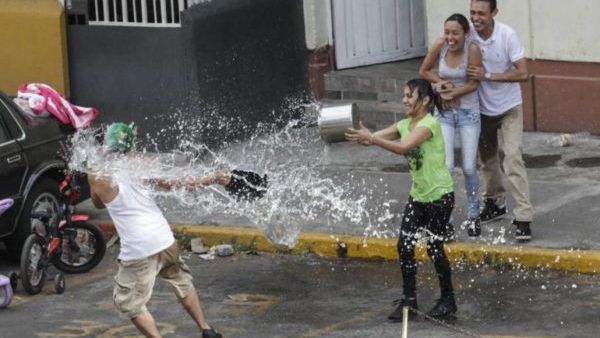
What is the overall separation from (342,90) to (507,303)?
6174mm

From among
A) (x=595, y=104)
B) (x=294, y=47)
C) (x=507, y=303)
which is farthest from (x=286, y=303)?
(x=294, y=47)

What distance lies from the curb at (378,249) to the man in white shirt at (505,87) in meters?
0.29

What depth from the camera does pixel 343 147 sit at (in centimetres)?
1523

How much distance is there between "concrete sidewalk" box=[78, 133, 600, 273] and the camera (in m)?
11.3

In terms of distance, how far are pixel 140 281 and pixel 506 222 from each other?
145 inches

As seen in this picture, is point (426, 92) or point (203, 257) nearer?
point (426, 92)

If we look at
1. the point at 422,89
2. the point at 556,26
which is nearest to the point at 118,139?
the point at 422,89

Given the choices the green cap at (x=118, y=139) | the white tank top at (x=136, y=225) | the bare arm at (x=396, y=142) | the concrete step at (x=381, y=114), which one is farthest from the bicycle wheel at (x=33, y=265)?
the concrete step at (x=381, y=114)

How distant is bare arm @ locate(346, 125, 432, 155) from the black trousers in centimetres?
41

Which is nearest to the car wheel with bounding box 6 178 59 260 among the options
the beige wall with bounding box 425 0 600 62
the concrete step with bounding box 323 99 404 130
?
the concrete step with bounding box 323 99 404 130

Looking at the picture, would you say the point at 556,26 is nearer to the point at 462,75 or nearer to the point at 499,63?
the point at 499,63

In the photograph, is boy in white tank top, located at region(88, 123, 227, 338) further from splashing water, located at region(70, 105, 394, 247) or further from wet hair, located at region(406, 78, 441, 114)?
wet hair, located at region(406, 78, 441, 114)

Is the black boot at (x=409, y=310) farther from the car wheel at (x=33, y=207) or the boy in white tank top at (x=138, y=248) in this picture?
the car wheel at (x=33, y=207)

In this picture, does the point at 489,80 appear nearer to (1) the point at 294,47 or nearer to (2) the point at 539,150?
(2) the point at 539,150
